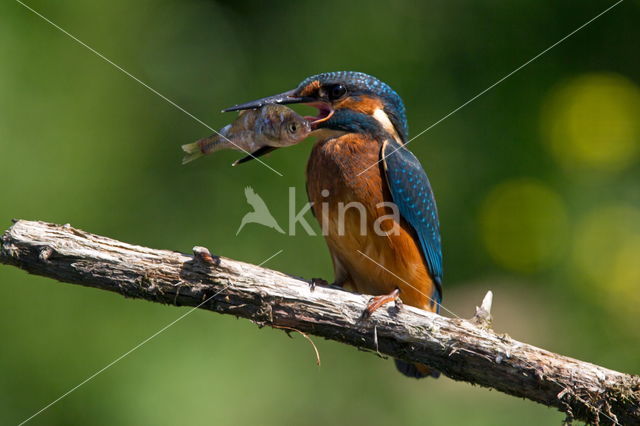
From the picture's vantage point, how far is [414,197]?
112 inches

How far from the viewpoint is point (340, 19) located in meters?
4.37

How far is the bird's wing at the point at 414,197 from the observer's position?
2777 mm

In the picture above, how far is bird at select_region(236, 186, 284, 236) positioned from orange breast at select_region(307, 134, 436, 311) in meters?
1.20

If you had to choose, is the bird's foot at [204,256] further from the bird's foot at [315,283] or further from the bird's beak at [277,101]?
the bird's beak at [277,101]

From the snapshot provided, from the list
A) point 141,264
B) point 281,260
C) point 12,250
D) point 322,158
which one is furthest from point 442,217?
point 12,250

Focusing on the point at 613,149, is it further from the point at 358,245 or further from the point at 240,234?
the point at 240,234

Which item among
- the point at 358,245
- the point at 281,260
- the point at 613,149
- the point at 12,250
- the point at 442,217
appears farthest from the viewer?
the point at 442,217

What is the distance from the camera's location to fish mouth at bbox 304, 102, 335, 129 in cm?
292

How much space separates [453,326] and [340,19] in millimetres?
2803

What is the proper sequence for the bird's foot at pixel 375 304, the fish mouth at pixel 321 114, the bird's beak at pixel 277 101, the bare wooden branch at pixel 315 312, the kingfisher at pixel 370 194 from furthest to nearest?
the fish mouth at pixel 321 114
the bird's beak at pixel 277 101
the kingfisher at pixel 370 194
the bird's foot at pixel 375 304
the bare wooden branch at pixel 315 312

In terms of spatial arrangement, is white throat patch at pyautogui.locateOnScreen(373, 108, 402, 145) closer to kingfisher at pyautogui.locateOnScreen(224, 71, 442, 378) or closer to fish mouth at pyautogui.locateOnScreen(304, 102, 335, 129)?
kingfisher at pyautogui.locateOnScreen(224, 71, 442, 378)

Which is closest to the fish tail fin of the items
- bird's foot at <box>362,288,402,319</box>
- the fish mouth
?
the fish mouth

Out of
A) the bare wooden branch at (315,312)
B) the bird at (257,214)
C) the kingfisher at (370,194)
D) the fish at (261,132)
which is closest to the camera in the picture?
the bare wooden branch at (315,312)

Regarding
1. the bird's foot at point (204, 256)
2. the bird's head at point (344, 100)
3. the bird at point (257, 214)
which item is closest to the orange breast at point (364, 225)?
the bird's head at point (344, 100)
